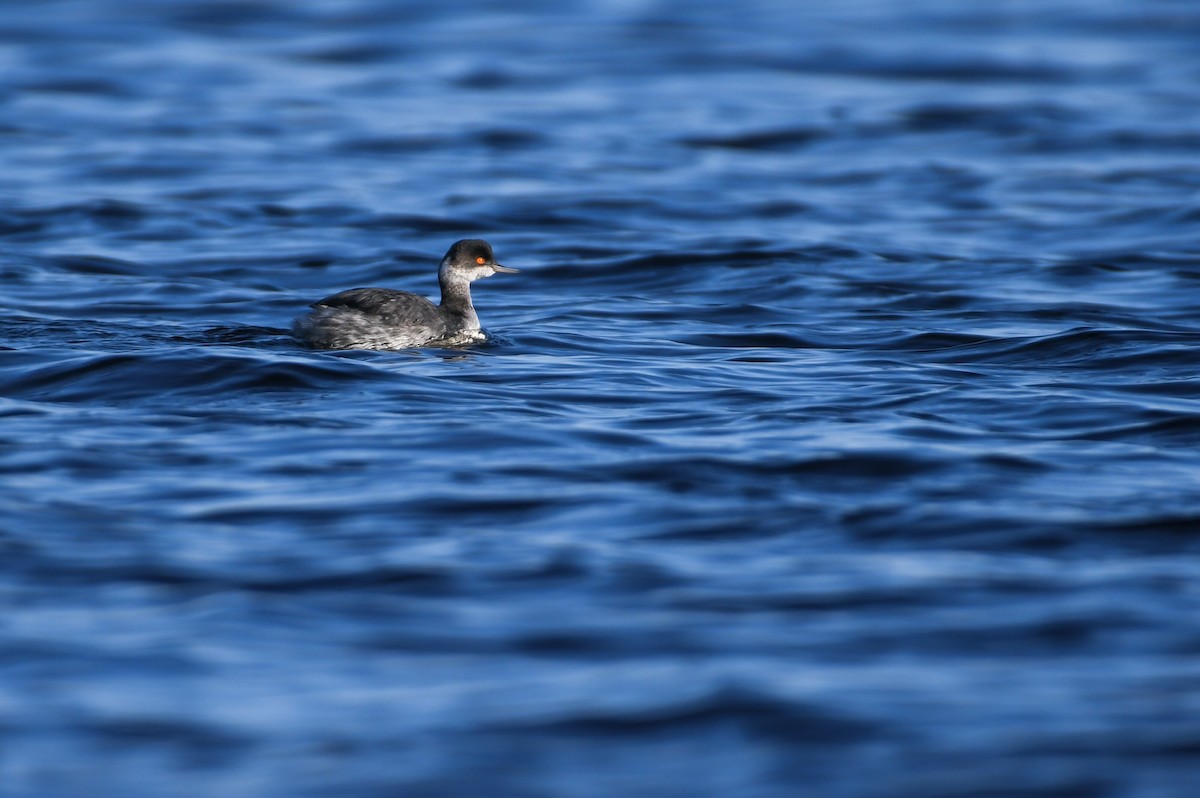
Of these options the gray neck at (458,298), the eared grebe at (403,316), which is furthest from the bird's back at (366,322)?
the gray neck at (458,298)

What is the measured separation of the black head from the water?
20.0 inches

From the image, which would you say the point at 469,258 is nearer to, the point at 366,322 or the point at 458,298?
the point at 458,298

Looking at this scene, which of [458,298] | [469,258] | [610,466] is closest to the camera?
[610,466]

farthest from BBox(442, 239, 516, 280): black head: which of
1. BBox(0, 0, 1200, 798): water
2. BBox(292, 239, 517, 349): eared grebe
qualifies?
BBox(0, 0, 1200, 798): water

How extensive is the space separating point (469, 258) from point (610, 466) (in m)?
4.91

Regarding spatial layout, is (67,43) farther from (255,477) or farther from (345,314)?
(255,477)

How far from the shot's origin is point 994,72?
3022 cm

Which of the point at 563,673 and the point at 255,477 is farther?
the point at 255,477

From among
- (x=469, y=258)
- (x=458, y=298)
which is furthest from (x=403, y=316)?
(x=469, y=258)

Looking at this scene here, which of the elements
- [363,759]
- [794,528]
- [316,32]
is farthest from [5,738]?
[316,32]

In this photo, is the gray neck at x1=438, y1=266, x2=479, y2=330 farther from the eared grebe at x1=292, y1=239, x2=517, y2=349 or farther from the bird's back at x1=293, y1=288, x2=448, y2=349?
the bird's back at x1=293, y1=288, x2=448, y2=349

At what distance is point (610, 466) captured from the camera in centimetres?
1043

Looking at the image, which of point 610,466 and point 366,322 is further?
point 366,322

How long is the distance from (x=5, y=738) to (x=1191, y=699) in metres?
4.33
